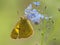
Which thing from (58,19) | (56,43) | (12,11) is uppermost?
(12,11)

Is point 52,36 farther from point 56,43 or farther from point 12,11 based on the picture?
point 12,11

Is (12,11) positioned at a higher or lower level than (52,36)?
higher

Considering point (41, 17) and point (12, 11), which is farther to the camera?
point (12, 11)

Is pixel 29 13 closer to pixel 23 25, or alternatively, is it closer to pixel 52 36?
pixel 23 25

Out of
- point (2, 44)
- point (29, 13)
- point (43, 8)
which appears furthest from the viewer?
point (2, 44)

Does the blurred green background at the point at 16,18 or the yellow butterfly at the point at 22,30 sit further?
the blurred green background at the point at 16,18

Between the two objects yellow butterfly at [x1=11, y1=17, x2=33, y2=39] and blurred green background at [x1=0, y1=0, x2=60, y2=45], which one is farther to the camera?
blurred green background at [x1=0, y1=0, x2=60, y2=45]

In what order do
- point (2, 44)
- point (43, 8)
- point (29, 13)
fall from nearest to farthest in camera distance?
point (29, 13)
point (43, 8)
point (2, 44)

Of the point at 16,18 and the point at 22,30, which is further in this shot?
the point at 16,18

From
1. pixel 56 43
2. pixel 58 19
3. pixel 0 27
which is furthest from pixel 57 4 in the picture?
pixel 0 27

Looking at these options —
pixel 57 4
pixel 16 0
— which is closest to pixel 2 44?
pixel 16 0
